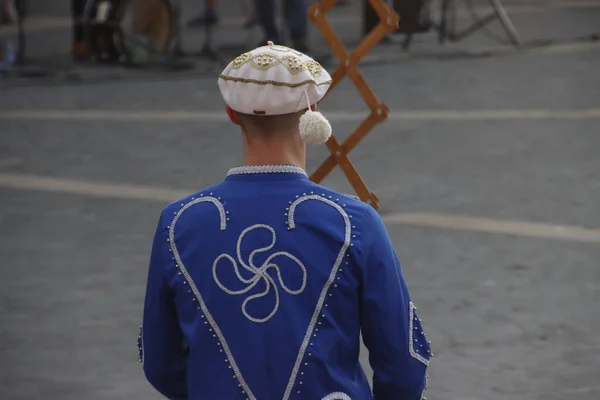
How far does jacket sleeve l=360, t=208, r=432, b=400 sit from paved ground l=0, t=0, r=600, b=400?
2308 mm

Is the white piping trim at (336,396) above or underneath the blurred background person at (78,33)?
above

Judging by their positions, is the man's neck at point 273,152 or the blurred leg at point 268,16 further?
the blurred leg at point 268,16

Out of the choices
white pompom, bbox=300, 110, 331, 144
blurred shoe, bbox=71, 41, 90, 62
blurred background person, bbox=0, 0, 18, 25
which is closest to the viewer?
white pompom, bbox=300, 110, 331, 144

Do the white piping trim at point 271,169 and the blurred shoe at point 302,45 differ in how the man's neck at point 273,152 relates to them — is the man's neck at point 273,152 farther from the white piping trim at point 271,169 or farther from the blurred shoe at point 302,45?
the blurred shoe at point 302,45

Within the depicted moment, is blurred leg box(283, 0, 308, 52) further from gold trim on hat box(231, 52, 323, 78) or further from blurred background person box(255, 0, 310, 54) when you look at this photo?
gold trim on hat box(231, 52, 323, 78)

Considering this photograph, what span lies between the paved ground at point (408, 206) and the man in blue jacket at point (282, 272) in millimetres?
2397

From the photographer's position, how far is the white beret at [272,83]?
261 centimetres

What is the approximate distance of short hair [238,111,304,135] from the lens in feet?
8.66

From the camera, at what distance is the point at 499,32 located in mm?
17016

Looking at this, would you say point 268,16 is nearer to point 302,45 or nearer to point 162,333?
point 302,45

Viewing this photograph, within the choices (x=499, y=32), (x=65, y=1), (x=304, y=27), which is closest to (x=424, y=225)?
(x=304, y=27)

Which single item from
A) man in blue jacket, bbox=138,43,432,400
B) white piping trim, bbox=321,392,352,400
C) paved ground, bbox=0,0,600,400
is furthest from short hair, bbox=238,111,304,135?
paved ground, bbox=0,0,600,400

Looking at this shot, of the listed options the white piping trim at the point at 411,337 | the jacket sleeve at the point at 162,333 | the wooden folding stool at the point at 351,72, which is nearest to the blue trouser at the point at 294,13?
the wooden folding stool at the point at 351,72

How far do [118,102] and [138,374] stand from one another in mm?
6985
